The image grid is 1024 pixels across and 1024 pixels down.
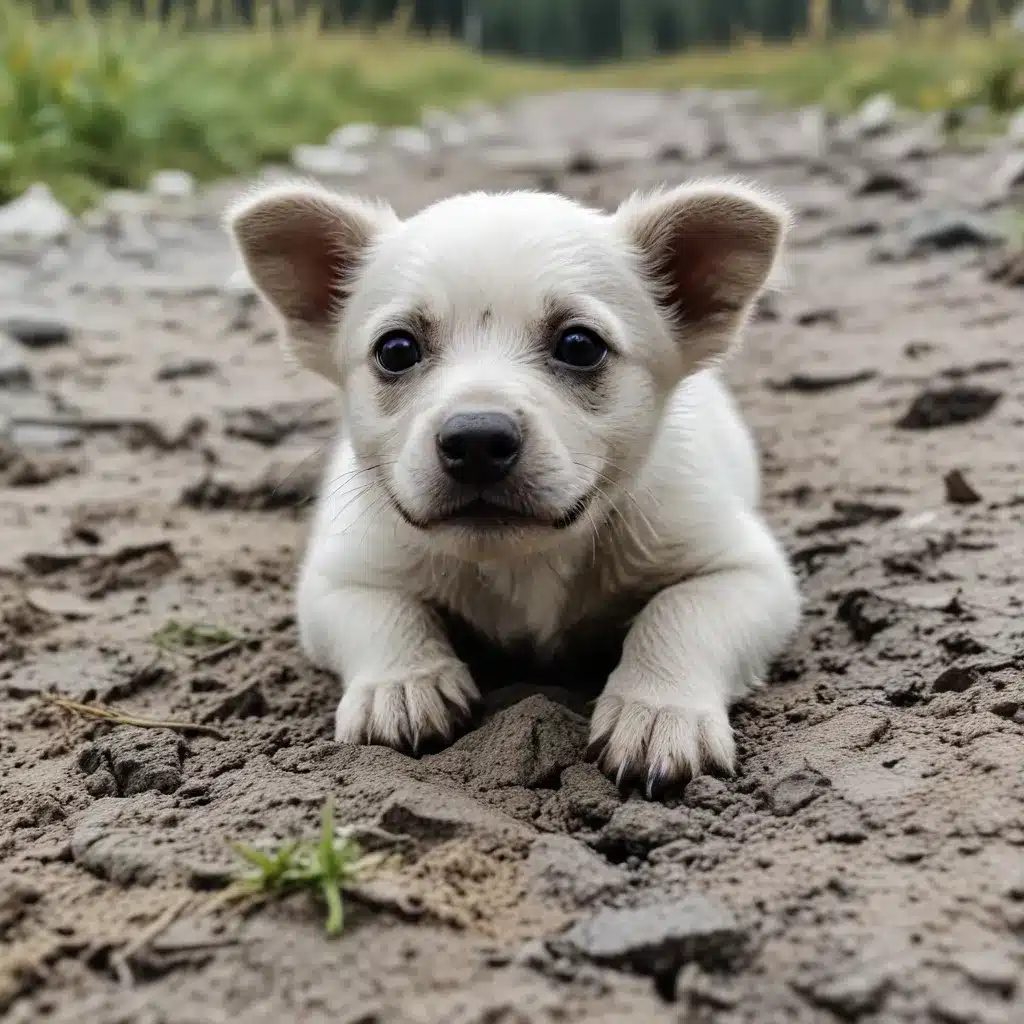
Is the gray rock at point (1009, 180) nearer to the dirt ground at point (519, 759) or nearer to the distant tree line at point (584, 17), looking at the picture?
the dirt ground at point (519, 759)

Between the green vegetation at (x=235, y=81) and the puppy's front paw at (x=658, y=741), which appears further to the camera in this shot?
the green vegetation at (x=235, y=81)

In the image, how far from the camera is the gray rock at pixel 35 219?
8.24 meters

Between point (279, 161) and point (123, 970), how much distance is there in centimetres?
1207

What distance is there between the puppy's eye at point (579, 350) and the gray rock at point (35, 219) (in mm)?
6261

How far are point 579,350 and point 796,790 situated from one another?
124 cm

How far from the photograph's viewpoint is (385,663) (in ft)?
9.73

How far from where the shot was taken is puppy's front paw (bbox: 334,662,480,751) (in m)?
2.71

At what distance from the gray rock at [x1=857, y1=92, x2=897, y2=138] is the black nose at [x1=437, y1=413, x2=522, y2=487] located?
37.0ft

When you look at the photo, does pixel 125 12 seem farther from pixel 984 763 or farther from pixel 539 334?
A: pixel 984 763

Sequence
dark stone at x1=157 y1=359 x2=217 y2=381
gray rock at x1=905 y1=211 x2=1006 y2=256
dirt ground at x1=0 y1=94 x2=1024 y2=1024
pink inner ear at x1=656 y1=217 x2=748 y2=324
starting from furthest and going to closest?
1. gray rock at x1=905 y1=211 x2=1006 y2=256
2. dark stone at x1=157 y1=359 x2=217 y2=381
3. pink inner ear at x1=656 y1=217 x2=748 y2=324
4. dirt ground at x1=0 y1=94 x2=1024 y2=1024

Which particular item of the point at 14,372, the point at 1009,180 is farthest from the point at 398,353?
the point at 1009,180

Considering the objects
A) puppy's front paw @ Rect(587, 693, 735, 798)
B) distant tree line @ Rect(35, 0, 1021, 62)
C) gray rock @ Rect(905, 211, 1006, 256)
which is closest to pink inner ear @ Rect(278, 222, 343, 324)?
puppy's front paw @ Rect(587, 693, 735, 798)

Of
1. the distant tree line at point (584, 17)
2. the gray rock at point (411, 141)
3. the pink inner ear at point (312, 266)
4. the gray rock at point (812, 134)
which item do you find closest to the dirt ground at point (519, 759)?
the pink inner ear at point (312, 266)

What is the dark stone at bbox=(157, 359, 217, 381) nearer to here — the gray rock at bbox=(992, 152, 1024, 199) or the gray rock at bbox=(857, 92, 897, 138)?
the gray rock at bbox=(992, 152, 1024, 199)
